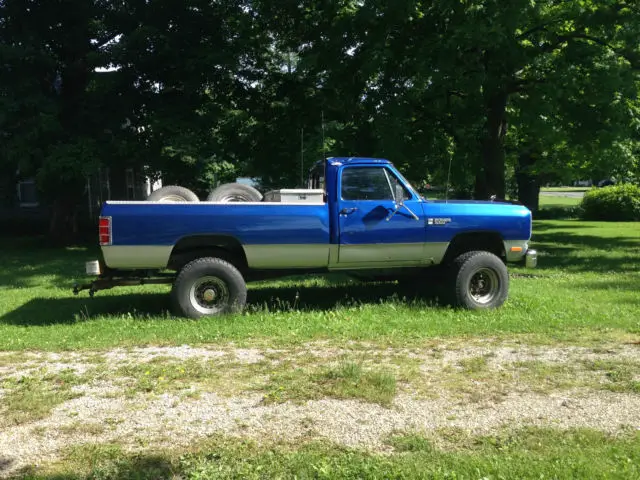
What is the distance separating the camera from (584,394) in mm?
4703

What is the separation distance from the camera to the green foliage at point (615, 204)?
30312 mm

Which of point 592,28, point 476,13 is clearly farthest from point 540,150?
point 476,13

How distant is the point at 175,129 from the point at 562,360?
35.2 feet

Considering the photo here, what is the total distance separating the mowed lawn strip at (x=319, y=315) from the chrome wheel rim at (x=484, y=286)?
29 centimetres

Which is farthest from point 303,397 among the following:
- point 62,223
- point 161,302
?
point 62,223

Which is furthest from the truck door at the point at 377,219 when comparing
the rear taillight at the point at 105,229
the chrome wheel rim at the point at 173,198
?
the rear taillight at the point at 105,229

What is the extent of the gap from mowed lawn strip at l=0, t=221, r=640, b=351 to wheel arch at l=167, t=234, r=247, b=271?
2.10ft

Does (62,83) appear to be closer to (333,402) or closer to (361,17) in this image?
(361,17)

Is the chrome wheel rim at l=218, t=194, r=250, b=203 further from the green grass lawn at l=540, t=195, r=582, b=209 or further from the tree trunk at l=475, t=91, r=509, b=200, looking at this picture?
the green grass lawn at l=540, t=195, r=582, b=209

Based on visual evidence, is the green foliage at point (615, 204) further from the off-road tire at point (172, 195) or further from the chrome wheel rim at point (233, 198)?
the off-road tire at point (172, 195)

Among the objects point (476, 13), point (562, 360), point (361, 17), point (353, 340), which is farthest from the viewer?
point (361, 17)

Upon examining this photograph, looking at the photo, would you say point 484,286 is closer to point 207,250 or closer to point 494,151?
point 207,250

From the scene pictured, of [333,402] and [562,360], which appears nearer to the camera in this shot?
[333,402]

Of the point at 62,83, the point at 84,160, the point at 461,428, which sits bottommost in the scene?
the point at 461,428
